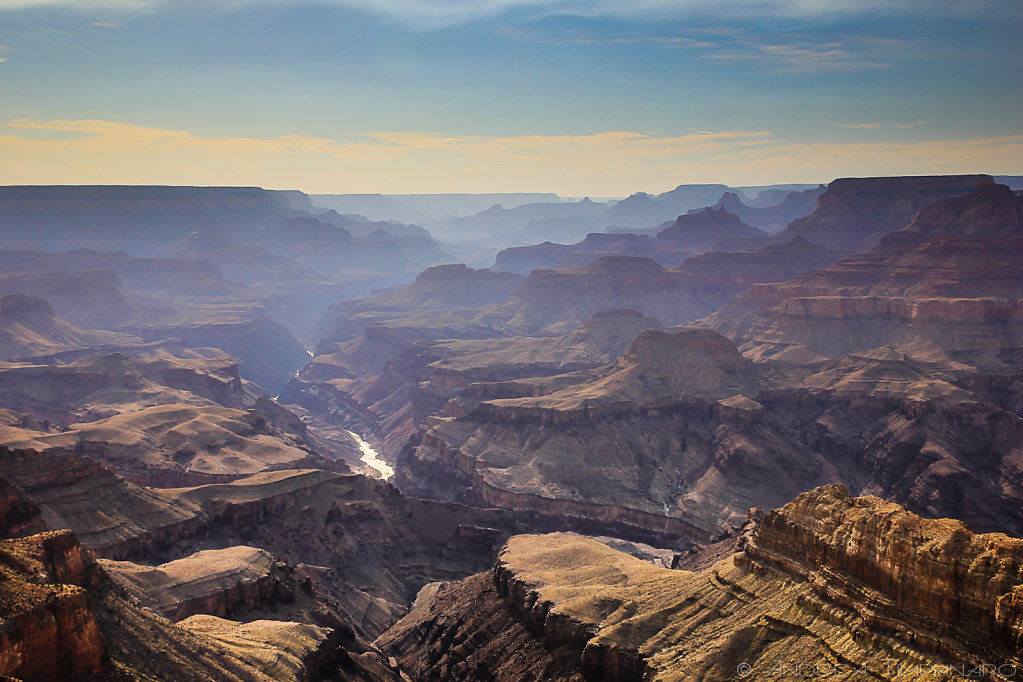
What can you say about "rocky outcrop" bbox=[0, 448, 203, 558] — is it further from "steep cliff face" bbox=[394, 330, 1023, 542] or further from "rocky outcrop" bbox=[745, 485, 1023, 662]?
"rocky outcrop" bbox=[745, 485, 1023, 662]

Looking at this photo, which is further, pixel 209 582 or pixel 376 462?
pixel 376 462

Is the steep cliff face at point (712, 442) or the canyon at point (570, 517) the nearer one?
the canyon at point (570, 517)

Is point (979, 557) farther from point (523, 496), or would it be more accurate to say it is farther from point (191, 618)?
point (523, 496)

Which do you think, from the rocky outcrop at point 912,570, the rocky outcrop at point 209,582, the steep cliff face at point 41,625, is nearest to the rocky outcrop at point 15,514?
the rocky outcrop at point 209,582

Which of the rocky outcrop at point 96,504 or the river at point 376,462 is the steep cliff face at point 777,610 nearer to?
the rocky outcrop at point 96,504

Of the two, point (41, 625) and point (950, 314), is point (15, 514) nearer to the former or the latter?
point (41, 625)

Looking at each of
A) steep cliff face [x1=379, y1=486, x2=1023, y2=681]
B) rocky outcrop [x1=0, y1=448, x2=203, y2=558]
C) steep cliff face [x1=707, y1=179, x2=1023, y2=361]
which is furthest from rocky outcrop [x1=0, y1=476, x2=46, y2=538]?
steep cliff face [x1=707, y1=179, x2=1023, y2=361]

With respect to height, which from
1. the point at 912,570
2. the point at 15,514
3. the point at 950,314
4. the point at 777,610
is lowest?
the point at 777,610

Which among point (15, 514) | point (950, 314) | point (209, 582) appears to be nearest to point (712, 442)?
point (950, 314)

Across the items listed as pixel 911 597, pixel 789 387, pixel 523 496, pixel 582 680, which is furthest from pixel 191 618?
pixel 789 387
